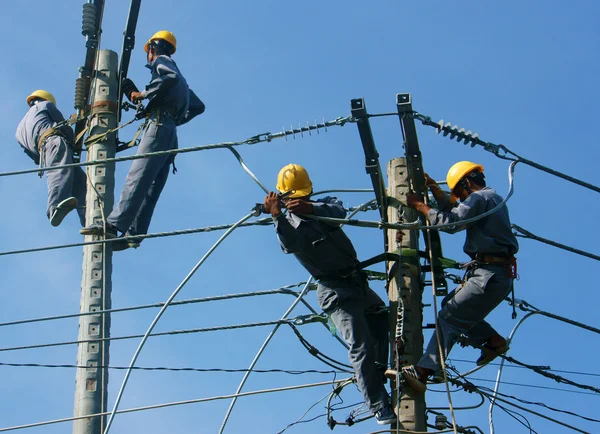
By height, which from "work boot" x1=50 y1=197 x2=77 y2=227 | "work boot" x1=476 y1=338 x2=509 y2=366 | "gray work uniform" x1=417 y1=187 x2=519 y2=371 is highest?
"work boot" x1=50 y1=197 x2=77 y2=227

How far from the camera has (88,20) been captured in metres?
12.0

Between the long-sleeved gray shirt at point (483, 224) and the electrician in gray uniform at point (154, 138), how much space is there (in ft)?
10.2

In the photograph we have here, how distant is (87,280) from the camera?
10.5 m

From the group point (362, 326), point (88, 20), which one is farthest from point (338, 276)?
point (88, 20)

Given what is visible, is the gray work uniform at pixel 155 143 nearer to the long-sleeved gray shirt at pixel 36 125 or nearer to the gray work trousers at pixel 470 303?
the long-sleeved gray shirt at pixel 36 125

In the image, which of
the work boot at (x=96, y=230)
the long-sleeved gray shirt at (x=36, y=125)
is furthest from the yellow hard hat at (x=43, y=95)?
the work boot at (x=96, y=230)

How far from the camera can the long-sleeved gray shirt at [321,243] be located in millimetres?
9297

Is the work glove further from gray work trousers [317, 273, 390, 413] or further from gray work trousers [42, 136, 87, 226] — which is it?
gray work trousers [317, 273, 390, 413]

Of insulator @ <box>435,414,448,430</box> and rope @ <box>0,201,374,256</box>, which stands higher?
rope @ <box>0,201,374,256</box>

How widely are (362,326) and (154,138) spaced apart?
3384 mm

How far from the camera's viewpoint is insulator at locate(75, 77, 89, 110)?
11.9 meters

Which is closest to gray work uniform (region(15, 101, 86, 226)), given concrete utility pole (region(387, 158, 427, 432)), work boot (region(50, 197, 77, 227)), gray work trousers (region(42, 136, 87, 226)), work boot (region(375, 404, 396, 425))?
gray work trousers (region(42, 136, 87, 226))

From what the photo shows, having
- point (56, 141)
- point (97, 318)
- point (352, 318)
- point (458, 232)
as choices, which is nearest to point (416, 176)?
point (458, 232)

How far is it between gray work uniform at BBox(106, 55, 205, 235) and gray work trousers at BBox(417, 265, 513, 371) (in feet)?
10.7
